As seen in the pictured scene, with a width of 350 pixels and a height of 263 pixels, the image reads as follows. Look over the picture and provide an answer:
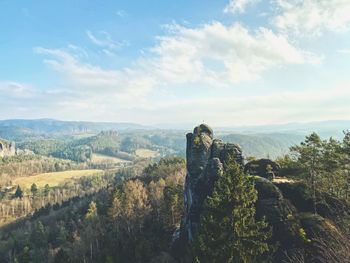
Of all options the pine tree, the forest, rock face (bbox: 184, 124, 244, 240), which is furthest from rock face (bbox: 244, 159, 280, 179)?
the pine tree

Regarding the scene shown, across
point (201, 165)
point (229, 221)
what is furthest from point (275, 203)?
point (201, 165)

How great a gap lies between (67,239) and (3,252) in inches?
1239

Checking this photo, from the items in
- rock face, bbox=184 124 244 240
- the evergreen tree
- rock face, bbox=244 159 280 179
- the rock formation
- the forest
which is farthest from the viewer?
rock face, bbox=244 159 280 179

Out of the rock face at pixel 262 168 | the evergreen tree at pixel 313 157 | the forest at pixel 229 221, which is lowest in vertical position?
the forest at pixel 229 221

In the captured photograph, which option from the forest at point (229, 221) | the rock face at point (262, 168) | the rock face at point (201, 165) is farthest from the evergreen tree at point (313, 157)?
the rock face at point (201, 165)

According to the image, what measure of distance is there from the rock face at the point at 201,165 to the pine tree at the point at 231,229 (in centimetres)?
1144

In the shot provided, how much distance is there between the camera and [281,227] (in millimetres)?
40938

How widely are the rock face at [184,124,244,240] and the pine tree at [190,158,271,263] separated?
11445mm

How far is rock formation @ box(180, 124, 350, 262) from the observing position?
1548 inches

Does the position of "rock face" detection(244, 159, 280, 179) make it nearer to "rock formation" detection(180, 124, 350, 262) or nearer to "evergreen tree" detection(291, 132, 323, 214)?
"rock formation" detection(180, 124, 350, 262)

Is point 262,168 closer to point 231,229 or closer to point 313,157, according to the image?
point 313,157

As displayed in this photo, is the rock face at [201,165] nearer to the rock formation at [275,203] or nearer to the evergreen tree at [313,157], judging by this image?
the rock formation at [275,203]

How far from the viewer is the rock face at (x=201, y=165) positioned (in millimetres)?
53156

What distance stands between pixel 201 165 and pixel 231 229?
973 inches
